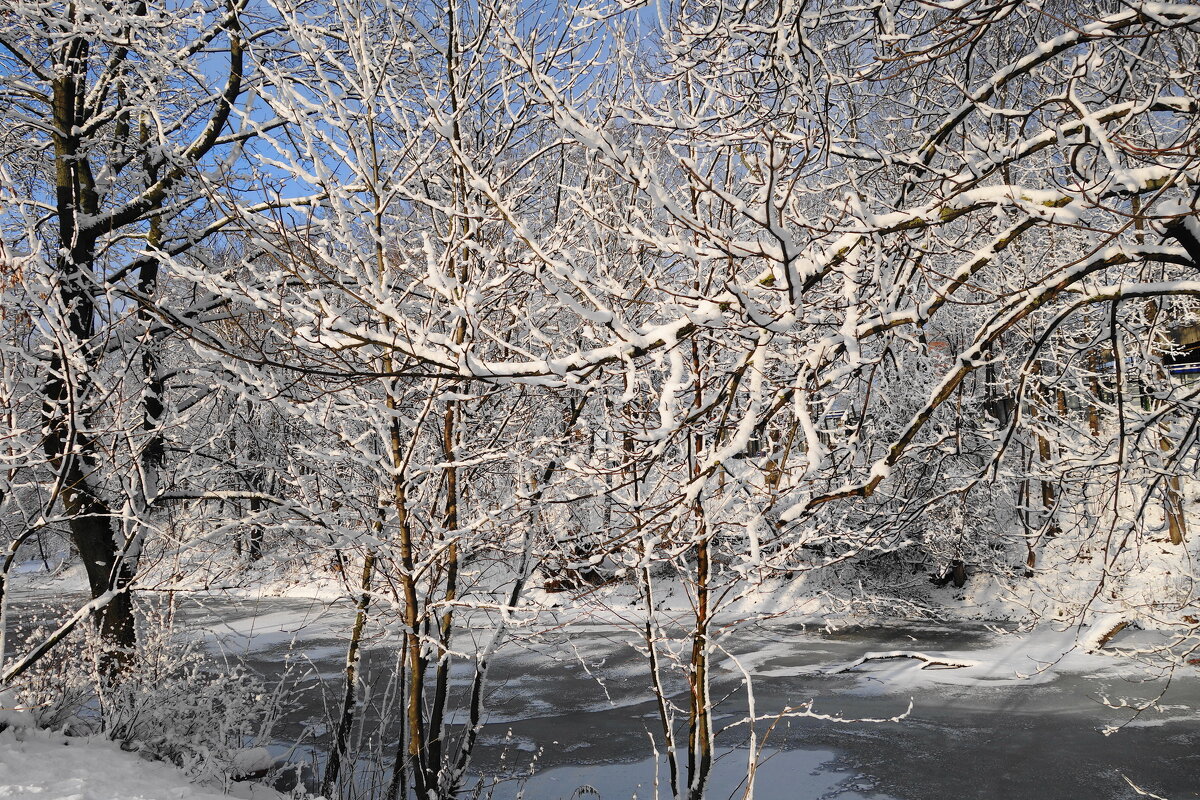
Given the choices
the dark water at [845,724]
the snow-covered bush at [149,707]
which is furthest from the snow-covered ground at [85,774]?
the dark water at [845,724]

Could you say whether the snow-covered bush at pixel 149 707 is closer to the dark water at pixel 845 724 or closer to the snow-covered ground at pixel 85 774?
the snow-covered ground at pixel 85 774

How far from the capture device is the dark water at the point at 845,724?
7266 millimetres

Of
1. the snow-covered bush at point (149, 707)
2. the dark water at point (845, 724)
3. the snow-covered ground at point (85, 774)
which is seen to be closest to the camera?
the snow-covered ground at point (85, 774)

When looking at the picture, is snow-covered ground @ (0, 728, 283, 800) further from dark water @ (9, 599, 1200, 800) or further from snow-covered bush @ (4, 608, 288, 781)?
dark water @ (9, 599, 1200, 800)

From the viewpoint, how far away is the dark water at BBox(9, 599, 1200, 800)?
7.27m

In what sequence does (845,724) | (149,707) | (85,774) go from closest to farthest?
(85,774), (149,707), (845,724)

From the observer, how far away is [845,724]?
9.45m

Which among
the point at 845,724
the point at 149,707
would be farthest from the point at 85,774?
the point at 845,724

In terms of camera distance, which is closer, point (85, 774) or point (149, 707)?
point (85, 774)

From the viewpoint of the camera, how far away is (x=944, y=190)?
3271mm

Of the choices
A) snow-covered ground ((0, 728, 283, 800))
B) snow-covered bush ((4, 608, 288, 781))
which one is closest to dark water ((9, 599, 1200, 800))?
snow-covered bush ((4, 608, 288, 781))

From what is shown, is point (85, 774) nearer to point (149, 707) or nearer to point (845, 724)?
point (149, 707)

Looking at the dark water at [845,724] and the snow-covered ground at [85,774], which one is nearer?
the snow-covered ground at [85,774]

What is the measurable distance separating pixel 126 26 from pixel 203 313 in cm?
249
